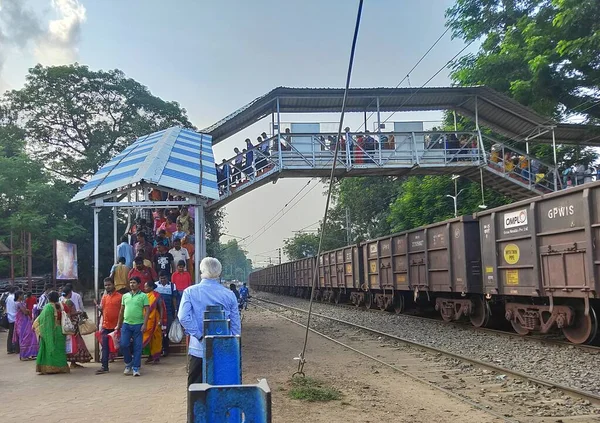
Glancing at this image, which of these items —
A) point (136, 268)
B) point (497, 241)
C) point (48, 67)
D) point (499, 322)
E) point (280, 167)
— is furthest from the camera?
point (48, 67)

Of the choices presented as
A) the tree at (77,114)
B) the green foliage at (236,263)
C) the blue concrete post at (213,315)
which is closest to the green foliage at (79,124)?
the tree at (77,114)

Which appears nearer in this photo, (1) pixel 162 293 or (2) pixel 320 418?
(2) pixel 320 418

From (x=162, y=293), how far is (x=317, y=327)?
690 cm

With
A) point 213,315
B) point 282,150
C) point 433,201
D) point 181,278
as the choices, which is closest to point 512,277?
point 181,278

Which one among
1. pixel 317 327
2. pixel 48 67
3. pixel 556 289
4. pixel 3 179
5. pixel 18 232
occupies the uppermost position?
pixel 48 67

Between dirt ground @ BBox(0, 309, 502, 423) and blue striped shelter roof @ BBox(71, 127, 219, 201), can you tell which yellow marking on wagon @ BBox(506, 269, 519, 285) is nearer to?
dirt ground @ BBox(0, 309, 502, 423)

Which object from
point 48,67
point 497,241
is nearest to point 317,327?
point 497,241

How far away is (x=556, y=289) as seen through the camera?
916 centimetres

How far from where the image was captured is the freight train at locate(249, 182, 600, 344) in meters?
8.59

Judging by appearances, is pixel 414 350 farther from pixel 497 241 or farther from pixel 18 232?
pixel 18 232

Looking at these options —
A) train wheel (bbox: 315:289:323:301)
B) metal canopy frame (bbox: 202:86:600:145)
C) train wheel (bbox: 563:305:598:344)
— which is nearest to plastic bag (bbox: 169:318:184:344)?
train wheel (bbox: 563:305:598:344)

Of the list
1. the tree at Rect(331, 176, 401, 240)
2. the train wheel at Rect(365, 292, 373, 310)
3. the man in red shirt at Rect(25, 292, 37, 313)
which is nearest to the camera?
the man in red shirt at Rect(25, 292, 37, 313)

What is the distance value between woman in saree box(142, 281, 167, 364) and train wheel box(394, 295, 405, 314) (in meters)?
10.2

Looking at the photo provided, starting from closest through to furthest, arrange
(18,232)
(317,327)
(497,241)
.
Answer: (497,241)
(317,327)
(18,232)
